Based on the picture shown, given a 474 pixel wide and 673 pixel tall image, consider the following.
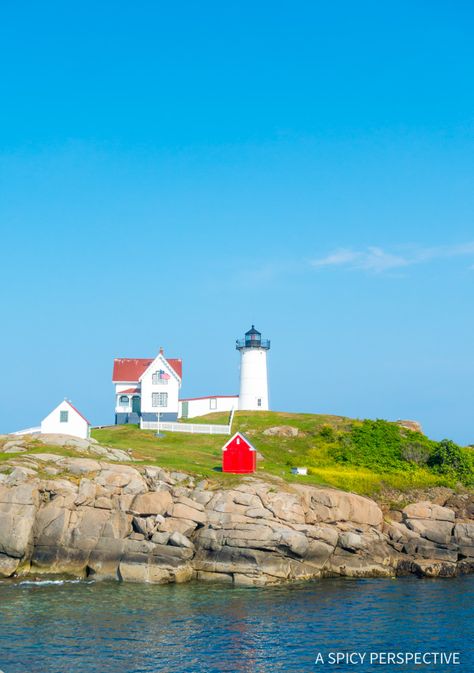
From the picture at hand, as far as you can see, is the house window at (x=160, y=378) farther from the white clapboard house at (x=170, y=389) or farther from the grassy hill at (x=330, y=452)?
the grassy hill at (x=330, y=452)

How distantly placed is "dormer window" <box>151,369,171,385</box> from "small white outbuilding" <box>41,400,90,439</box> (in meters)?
12.9

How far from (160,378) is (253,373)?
1195 cm

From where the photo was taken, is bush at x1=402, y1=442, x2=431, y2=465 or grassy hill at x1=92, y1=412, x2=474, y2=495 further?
bush at x1=402, y1=442, x2=431, y2=465

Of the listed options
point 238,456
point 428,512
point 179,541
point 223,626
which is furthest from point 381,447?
point 223,626

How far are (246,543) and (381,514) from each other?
11.2 m

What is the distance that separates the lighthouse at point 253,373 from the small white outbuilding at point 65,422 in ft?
75.2

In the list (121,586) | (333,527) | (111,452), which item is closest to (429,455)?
(333,527)

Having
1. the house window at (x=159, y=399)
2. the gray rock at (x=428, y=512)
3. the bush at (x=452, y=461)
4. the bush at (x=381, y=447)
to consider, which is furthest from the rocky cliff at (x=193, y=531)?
the house window at (x=159, y=399)

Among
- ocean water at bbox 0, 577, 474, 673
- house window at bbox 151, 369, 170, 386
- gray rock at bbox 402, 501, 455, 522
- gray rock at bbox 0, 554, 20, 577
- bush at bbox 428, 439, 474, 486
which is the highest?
house window at bbox 151, 369, 170, 386

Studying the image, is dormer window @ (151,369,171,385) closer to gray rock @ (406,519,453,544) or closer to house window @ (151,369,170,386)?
house window @ (151,369,170,386)

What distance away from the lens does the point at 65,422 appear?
5731 cm

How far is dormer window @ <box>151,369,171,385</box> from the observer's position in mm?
69500

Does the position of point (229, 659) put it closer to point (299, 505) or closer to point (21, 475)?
point (299, 505)

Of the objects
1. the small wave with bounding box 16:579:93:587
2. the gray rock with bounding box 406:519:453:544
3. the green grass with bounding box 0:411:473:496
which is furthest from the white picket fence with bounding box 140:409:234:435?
the small wave with bounding box 16:579:93:587
